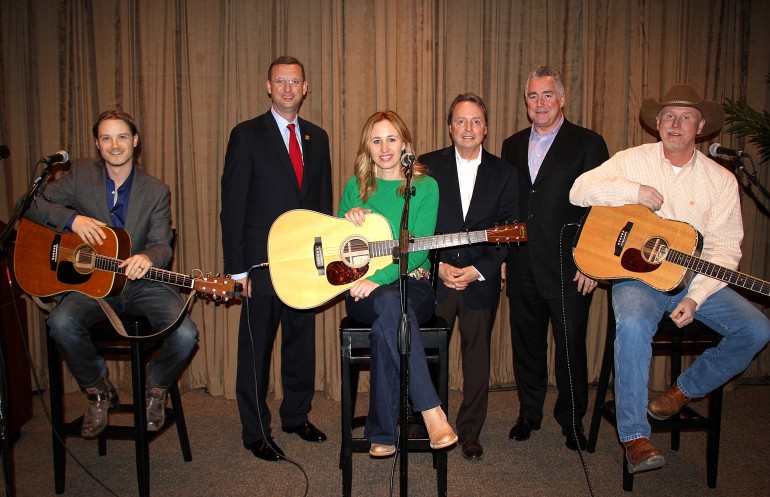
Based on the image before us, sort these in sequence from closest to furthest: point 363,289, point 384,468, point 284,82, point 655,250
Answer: point 363,289
point 655,250
point 384,468
point 284,82

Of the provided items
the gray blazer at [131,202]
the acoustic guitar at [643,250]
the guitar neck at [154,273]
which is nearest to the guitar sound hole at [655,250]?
the acoustic guitar at [643,250]

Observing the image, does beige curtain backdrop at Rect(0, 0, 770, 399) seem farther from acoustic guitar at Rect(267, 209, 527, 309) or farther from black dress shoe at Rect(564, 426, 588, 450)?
black dress shoe at Rect(564, 426, 588, 450)

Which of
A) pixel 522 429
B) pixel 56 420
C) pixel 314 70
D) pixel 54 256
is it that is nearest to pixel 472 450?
pixel 522 429

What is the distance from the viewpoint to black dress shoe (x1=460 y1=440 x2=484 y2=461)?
330cm

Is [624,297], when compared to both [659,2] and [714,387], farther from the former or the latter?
[659,2]

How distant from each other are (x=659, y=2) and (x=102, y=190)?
408cm

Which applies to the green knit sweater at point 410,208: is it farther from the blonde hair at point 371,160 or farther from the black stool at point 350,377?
the black stool at point 350,377

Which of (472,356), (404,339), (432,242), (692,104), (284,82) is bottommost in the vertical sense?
(472,356)

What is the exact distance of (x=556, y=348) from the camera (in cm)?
360

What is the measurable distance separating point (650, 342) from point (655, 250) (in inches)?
18.4

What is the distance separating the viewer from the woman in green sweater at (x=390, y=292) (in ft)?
8.84

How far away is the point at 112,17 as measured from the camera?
13.5 feet

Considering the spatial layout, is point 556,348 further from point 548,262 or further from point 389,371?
point 389,371

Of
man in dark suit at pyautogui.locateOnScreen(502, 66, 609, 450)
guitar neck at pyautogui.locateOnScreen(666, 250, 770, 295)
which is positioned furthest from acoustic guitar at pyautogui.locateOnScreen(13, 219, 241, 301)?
guitar neck at pyautogui.locateOnScreen(666, 250, 770, 295)
